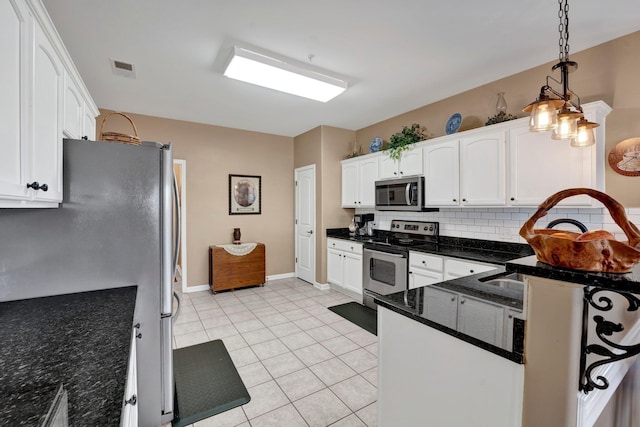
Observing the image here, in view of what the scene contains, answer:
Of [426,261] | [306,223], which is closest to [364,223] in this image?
[306,223]

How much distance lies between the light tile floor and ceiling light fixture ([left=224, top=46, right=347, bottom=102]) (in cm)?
255

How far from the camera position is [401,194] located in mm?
3684

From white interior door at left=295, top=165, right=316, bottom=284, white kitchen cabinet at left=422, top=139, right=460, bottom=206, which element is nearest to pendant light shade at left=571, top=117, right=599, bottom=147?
white kitchen cabinet at left=422, top=139, right=460, bottom=206

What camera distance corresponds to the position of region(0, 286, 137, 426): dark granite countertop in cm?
68

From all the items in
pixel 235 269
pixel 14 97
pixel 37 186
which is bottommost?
pixel 235 269

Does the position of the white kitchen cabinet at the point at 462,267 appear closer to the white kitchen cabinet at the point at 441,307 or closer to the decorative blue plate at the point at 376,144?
the white kitchen cabinet at the point at 441,307

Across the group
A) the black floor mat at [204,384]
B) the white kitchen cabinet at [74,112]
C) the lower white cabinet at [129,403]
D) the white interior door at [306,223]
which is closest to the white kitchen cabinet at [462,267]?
the black floor mat at [204,384]

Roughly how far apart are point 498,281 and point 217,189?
4.24 m

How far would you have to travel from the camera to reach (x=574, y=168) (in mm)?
2287

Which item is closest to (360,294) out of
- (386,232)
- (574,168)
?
(386,232)

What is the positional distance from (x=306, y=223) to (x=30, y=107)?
4117 mm

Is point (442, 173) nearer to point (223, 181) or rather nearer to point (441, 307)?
point (441, 307)

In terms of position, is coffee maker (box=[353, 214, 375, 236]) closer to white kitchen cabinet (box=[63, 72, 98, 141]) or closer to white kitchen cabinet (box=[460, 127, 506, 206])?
white kitchen cabinet (box=[460, 127, 506, 206])

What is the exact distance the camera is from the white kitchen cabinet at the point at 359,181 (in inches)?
166
